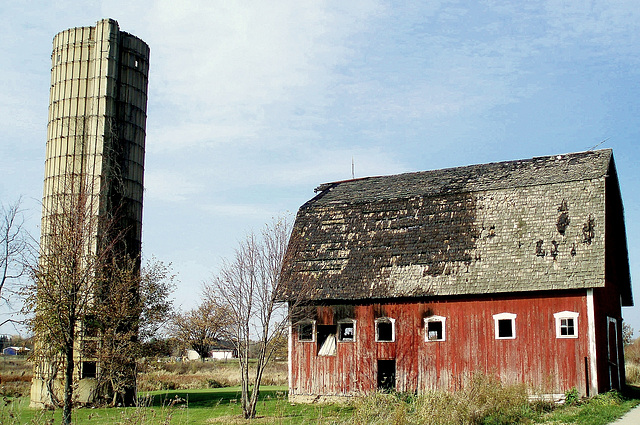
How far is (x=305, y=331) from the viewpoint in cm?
2403

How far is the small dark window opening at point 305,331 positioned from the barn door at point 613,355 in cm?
1043

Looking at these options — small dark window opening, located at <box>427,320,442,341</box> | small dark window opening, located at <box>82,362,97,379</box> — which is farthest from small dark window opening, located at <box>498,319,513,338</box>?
small dark window opening, located at <box>82,362,97,379</box>

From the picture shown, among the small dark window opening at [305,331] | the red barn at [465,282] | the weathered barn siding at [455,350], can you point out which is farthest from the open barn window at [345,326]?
the small dark window opening at [305,331]

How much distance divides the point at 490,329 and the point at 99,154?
15604mm

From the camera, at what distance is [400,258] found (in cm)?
2289

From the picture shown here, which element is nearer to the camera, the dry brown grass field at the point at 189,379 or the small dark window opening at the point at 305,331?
the small dark window opening at the point at 305,331

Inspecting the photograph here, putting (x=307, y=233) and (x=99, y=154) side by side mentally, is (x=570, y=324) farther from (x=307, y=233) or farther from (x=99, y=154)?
(x=99, y=154)

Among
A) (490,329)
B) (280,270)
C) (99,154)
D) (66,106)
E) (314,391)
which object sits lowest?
(314,391)

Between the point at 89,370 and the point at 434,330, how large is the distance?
12.8m

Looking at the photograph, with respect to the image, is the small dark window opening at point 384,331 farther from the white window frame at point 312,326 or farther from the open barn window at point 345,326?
the white window frame at point 312,326

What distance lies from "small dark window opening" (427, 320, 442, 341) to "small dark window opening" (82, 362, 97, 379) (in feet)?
40.4

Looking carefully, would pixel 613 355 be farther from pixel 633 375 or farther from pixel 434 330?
pixel 633 375

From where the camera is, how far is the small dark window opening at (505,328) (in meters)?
20.8

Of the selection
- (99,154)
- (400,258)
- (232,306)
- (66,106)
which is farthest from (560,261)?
(66,106)
